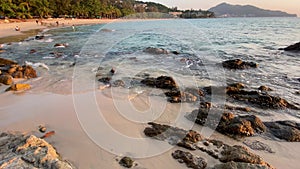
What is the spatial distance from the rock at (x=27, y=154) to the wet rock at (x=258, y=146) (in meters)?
3.67

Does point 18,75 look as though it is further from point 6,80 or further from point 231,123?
point 231,123

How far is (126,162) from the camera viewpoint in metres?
3.93

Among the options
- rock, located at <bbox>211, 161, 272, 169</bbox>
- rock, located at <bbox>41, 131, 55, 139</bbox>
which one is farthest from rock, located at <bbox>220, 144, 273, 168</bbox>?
rock, located at <bbox>41, 131, 55, 139</bbox>

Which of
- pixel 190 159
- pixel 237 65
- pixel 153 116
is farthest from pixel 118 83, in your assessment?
pixel 237 65

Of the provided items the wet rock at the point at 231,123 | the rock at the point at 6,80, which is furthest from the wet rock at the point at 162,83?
the rock at the point at 6,80

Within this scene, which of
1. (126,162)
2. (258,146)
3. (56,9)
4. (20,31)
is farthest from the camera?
(56,9)

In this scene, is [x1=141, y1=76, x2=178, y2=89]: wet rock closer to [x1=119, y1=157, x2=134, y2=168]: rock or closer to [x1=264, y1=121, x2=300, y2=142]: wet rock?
[x1=264, y1=121, x2=300, y2=142]: wet rock

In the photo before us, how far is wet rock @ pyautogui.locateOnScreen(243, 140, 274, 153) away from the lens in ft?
15.2

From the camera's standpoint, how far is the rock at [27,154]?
337 centimetres

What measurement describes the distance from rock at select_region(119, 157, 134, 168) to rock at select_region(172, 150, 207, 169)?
2.78 ft

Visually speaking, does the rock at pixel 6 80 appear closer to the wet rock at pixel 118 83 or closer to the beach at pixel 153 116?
the beach at pixel 153 116

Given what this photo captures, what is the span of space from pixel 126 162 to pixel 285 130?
12.9ft

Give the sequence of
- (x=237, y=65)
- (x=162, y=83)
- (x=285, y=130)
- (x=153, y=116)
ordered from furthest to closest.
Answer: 1. (x=237, y=65)
2. (x=162, y=83)
3. (x=153, y=116)
4. (x=285, y=130)

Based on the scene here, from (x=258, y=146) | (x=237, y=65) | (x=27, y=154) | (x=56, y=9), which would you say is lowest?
(x=258, y=146)
